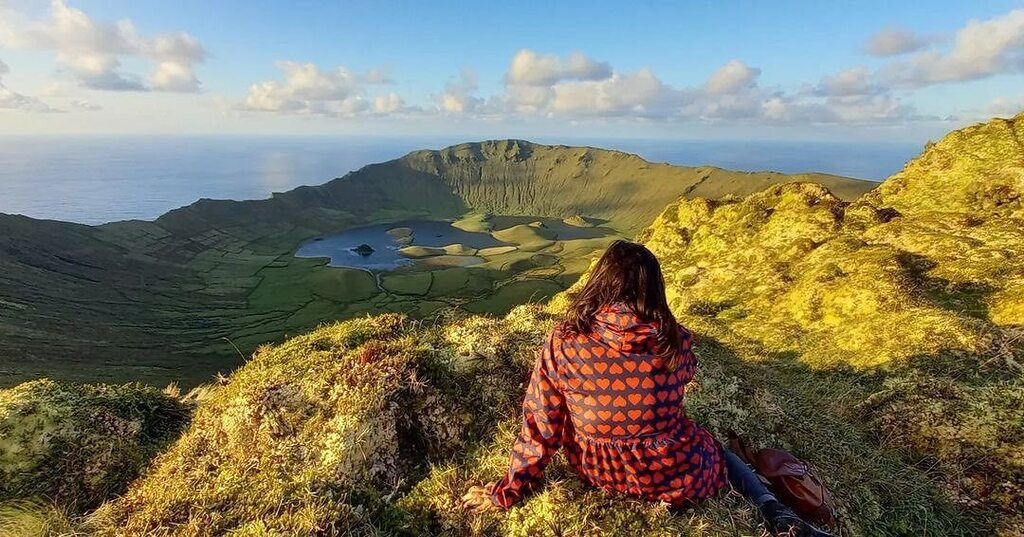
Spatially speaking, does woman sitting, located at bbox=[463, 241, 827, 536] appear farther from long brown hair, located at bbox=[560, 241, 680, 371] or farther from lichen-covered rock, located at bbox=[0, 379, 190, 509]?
lichen-covered rock, located at bbox=[0, 379, 190, 509]

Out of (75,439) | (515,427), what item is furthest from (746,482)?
(75,439)

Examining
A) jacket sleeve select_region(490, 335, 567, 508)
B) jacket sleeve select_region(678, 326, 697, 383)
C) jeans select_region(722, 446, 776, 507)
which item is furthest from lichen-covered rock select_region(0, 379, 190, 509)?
jeans select_region(722, 446, 776, 507)

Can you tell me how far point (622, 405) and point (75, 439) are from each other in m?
9.46

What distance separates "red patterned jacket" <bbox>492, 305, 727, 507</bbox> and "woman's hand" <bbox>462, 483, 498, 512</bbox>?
0.42ft

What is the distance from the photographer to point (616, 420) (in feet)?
20.2

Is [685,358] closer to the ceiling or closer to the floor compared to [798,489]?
closer to the ceiling

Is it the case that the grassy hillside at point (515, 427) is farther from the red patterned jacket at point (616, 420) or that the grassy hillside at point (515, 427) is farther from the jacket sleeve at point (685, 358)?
the jacket sleeve at point (685, 358)

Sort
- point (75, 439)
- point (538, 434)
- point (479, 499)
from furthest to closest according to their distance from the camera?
point (75, 439) < point (479, 499) < point (538, 434)

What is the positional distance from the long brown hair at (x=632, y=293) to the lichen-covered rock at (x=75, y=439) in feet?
27.5

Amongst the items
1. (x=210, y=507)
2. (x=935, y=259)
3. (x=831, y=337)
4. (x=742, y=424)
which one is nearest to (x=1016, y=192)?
(x=935, y=259)

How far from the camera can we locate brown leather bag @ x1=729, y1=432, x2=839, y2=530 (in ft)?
22.6

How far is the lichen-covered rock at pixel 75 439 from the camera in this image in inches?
313

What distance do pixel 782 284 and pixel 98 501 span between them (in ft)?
84.0

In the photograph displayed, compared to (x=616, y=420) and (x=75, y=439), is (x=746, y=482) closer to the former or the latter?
(x=616, y=420)
